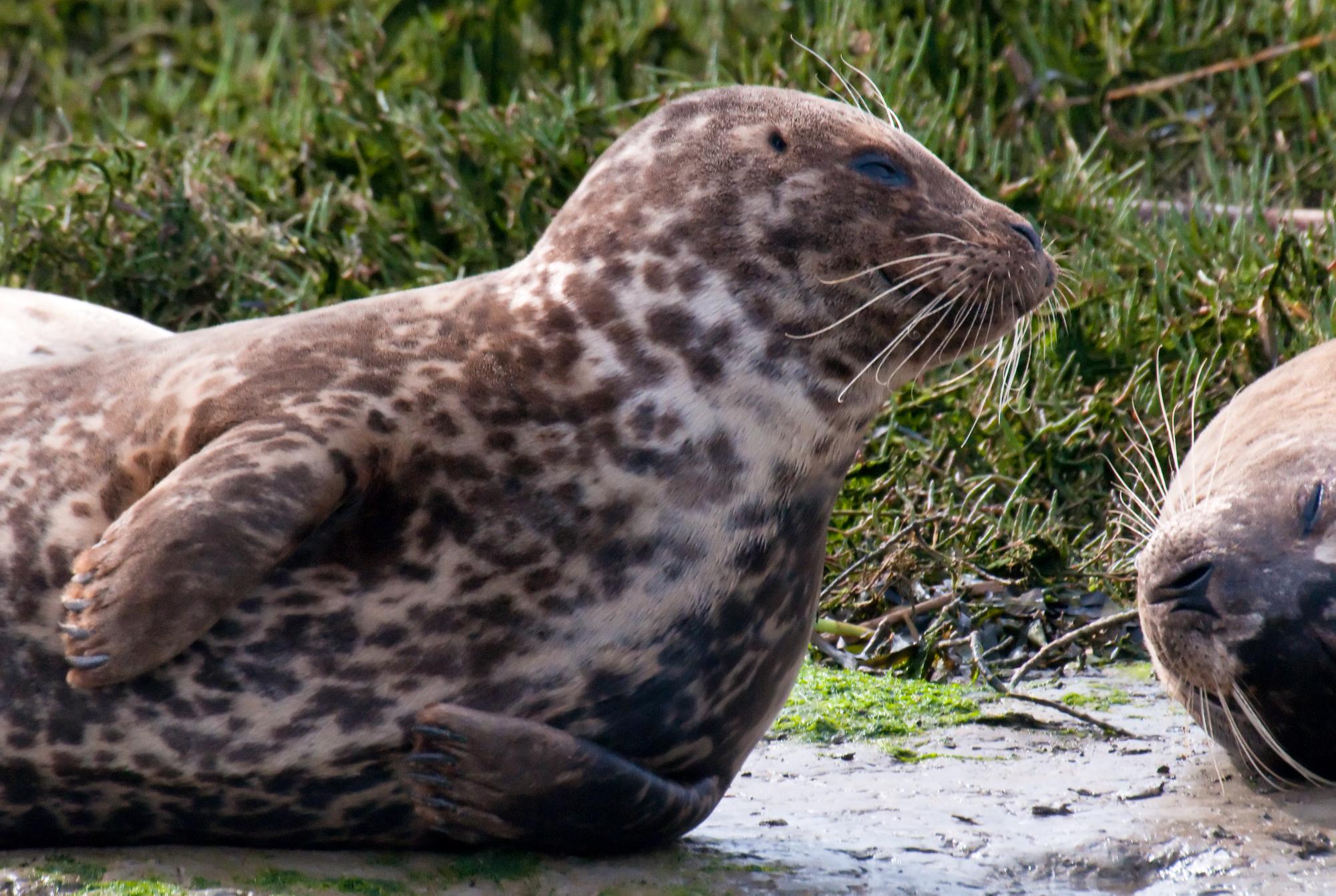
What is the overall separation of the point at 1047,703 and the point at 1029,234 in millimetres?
1015

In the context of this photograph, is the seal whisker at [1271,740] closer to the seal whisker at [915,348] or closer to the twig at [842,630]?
the seal whisker at [915,348]

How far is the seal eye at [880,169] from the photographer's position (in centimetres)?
310

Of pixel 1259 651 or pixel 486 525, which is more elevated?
pixel 486 525

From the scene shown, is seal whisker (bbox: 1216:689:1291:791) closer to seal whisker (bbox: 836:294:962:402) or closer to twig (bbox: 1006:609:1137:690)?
twig (bbox: 1006:609:1137:690)

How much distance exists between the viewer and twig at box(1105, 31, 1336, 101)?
682 centimetres

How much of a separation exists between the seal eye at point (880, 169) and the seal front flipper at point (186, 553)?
103 centimetres

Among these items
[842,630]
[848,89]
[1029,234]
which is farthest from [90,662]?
[848,89]

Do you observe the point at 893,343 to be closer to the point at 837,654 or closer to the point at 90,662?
the point at 90,662

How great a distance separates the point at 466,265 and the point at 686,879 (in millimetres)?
3580

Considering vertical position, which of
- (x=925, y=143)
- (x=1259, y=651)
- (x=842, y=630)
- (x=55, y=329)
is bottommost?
(x=842, y=630)

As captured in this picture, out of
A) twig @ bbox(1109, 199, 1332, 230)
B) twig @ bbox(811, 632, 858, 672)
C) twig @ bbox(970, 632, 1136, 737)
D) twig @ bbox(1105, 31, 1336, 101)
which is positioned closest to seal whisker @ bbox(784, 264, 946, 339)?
twig @ bbox(970, 632, 1136, 737)

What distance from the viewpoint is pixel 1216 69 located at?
6879 millimetres

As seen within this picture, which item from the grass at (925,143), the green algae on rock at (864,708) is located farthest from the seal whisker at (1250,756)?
the grass at (925,143)

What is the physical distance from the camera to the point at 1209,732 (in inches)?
140
